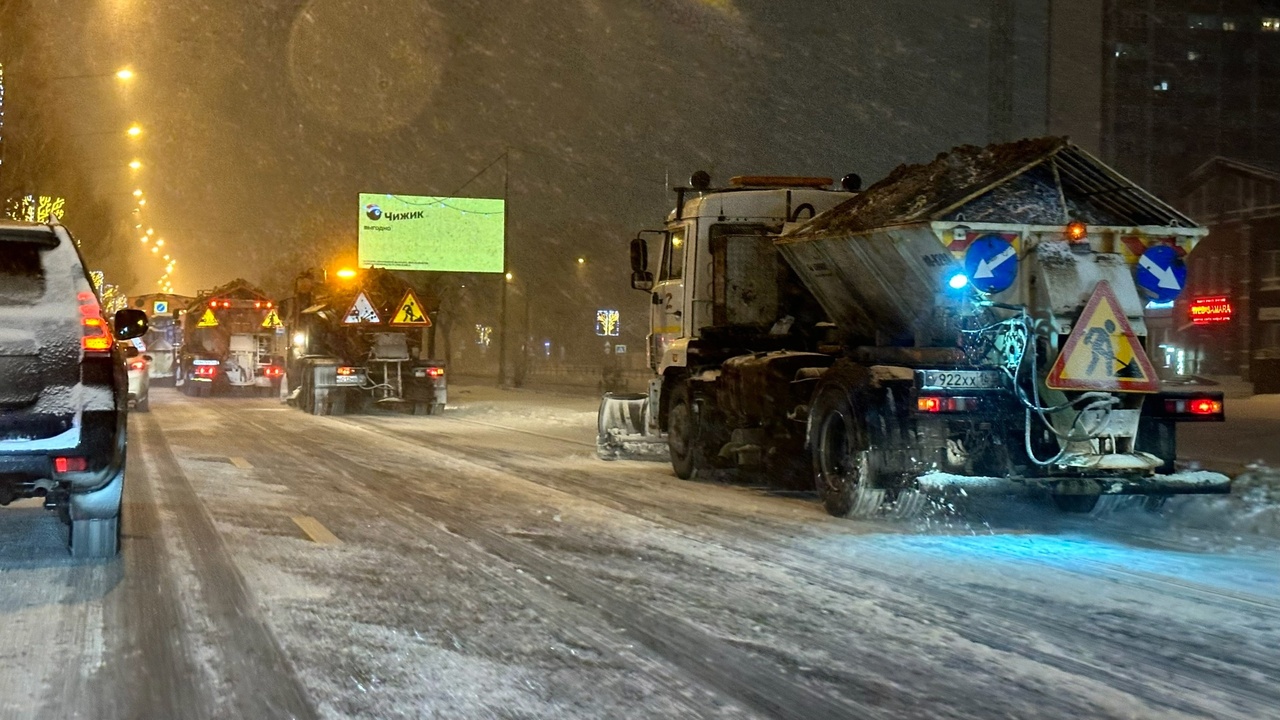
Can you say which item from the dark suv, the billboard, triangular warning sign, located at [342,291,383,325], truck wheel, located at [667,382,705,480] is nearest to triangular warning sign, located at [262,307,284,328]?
the billboard

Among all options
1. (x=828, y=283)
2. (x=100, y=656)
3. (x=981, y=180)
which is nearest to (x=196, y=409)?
(x=828, y=283)

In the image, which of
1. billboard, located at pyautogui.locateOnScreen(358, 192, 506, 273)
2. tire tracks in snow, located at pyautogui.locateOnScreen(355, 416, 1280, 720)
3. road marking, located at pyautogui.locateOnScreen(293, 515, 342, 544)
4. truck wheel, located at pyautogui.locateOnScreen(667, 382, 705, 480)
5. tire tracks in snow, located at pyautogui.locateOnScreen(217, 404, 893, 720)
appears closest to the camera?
tire tracks in snow, located at pyautogui.locateOnScreen(217, 404, 893, 720)

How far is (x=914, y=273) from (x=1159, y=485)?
7.86 ft

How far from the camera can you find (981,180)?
1000cm

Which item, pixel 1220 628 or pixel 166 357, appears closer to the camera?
pixel 1220 628

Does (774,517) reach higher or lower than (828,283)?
lower

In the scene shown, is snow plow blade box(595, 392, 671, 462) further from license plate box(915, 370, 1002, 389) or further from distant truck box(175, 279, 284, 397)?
distant truck box(175, 279, 284, 397)

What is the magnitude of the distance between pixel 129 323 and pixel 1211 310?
127 ft

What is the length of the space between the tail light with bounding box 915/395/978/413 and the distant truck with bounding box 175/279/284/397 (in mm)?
27913

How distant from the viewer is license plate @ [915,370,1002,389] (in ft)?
31.5

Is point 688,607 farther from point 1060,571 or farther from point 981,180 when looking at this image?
point 981,180

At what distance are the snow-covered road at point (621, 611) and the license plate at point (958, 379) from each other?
114 cm

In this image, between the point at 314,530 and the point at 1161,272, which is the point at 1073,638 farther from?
the point at 314,530

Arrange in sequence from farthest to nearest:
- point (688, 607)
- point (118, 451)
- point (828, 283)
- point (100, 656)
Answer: point (828, 283), point (118, 451), point (688, 607), point (100, 656)
